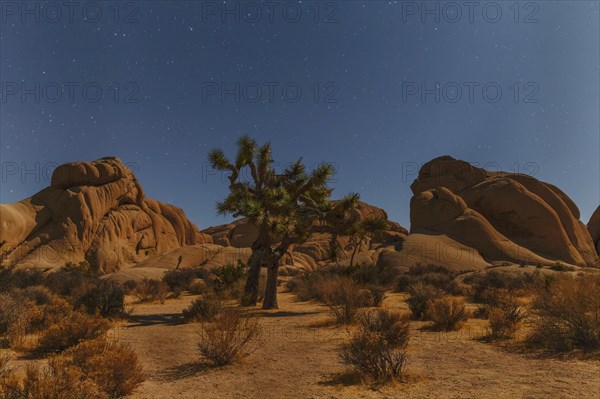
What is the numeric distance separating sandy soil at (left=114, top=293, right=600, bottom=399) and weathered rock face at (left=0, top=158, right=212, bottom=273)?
38810mm

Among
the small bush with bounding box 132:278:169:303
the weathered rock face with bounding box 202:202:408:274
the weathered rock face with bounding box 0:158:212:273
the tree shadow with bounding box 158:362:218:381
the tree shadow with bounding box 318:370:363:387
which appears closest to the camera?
the tree shadow with bounding box 318:370:363:387

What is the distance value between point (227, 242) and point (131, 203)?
21.7 m

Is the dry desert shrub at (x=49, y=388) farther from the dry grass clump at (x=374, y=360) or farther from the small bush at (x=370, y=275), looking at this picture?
the small bush at (x=370, y=275)

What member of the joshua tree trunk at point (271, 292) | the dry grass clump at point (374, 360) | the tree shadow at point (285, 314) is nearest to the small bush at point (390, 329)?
the dry grass clump at point (374, 360)

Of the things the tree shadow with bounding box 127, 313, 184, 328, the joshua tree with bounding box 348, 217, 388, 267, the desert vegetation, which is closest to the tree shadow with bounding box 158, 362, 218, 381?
the desert vegetation

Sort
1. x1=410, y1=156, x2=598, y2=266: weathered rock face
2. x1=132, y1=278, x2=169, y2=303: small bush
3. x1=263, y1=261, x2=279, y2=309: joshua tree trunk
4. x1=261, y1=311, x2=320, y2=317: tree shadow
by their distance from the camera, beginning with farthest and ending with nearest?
x1=410, y1=156, x2=598, y2=266: weathered rock face, x1=132, y1=278, x2=169, y2=303: small bush, x1=263, y1=261, x2=279, y2=309: joshua tree trunk, x1=261, y1=311, x2=320, y2=317: tree shadow

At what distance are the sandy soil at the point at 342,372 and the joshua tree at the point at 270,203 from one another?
6.29 metres

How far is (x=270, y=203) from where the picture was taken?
54.7ft

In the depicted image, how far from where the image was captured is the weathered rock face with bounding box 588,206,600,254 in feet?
224

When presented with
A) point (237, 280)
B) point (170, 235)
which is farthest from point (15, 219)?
point (237, 280)

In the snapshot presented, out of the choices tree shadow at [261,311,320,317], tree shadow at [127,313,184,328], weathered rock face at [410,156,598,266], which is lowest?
tree shadow at [127,313,184,328]

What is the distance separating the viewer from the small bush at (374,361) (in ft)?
19.5

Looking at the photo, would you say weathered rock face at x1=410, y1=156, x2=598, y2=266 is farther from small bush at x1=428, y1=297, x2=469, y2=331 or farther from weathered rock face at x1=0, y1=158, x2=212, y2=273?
weathered rock face at x1=0, y1=158, x2=212, y2=273

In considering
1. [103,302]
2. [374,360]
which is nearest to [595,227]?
[374,360]
